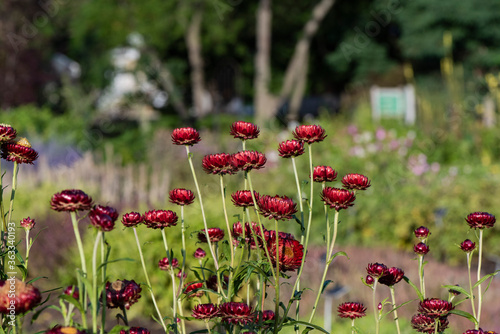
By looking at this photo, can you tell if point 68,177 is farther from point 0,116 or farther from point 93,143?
point 93,143

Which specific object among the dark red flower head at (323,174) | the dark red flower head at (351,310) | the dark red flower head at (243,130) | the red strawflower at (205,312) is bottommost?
the dark red flower head at (351,310)

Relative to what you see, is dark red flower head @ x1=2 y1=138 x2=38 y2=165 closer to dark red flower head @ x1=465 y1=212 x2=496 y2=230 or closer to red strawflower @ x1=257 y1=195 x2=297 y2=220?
red strawflower @ x1=257 y1=195 x2=297 y2=220

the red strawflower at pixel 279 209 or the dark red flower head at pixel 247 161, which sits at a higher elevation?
the dark red flower head at pixel 247 161

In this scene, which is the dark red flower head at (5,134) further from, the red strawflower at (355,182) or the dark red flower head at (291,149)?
the red strawflower at (355,182)

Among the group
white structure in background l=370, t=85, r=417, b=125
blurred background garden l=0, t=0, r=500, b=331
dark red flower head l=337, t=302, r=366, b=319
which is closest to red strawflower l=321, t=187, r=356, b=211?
dark red flower head l=337, t=302, r=366, b=319

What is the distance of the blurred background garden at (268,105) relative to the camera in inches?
230

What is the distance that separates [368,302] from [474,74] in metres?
15.8

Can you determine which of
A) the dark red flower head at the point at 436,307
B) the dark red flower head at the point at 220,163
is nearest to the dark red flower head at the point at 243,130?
the dark red flower head at the point at 220,163

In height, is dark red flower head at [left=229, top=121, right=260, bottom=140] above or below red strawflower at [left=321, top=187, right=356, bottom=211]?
above

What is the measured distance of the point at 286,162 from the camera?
7.80 metres

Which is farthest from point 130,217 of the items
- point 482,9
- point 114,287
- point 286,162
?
point 482,9

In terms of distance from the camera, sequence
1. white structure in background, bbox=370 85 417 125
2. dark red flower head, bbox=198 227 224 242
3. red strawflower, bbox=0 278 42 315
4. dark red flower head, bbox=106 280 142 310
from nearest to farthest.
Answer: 1. red strawflower, bbox=0 278 42 315
2. dark red flower head, bbox=106 280 142 310
3. dark red flower head, bbox=198 227 224 242
4. white structure in background, bbox=370 85 417 125

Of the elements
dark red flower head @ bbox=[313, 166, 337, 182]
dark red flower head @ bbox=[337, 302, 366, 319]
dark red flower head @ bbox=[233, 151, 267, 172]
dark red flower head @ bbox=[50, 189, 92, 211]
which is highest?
dark red flower head @ bbox=[233, 151, 267, 172]

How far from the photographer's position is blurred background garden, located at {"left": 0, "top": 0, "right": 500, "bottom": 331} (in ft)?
19.1
